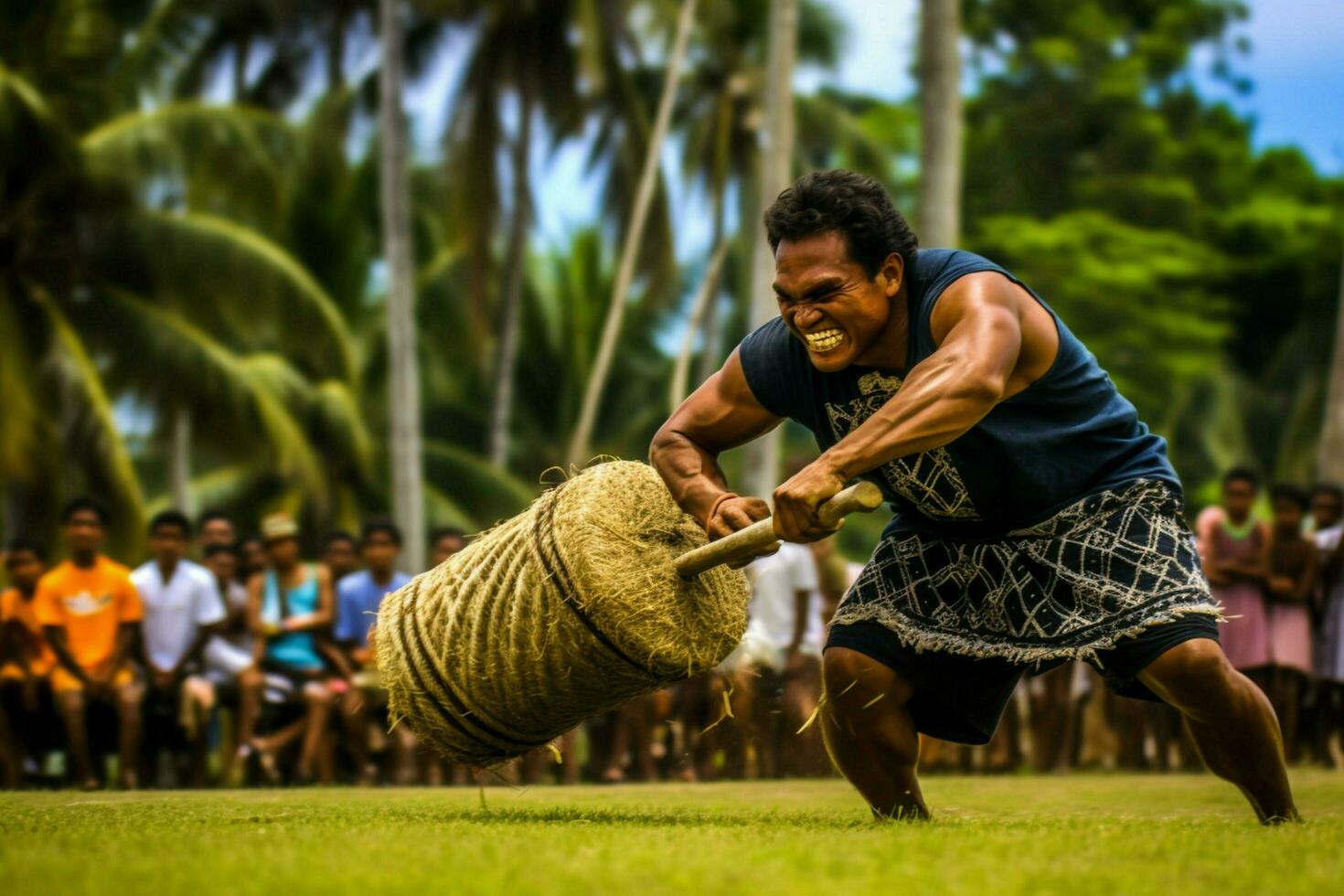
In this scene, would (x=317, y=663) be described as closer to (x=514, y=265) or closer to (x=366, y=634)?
(x=366, y=634)

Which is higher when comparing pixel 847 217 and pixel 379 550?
pixel 847 217

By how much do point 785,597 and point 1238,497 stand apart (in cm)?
325

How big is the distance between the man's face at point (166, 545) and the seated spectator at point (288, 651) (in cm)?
49

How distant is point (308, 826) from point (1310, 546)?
29.2ft

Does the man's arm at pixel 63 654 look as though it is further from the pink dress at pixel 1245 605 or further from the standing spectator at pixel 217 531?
the pink dress at pixel 1245 605

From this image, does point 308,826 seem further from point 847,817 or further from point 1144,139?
point 1144,139

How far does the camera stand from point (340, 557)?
1202 centimetres

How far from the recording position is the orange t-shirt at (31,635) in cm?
1087

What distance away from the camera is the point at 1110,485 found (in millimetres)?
5375

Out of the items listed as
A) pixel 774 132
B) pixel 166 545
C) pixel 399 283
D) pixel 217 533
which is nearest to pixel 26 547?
pixel 166 545

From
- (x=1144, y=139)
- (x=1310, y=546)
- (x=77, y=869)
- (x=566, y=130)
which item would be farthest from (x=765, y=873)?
(x=1144, y=139)

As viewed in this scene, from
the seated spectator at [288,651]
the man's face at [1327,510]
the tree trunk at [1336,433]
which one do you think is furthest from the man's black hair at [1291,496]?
the seated spectator at [288,651]

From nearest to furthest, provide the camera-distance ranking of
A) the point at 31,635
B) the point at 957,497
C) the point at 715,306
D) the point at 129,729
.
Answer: the point at 957,497, the point at 129,729, the point at 31,635, the point at 715,306

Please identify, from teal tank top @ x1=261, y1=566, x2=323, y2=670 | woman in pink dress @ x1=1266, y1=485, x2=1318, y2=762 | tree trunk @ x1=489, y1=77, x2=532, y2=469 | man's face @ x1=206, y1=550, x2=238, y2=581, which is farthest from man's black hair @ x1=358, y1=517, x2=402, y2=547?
tree trunk @ x1=489, y1=77, x2=532, y2=469
